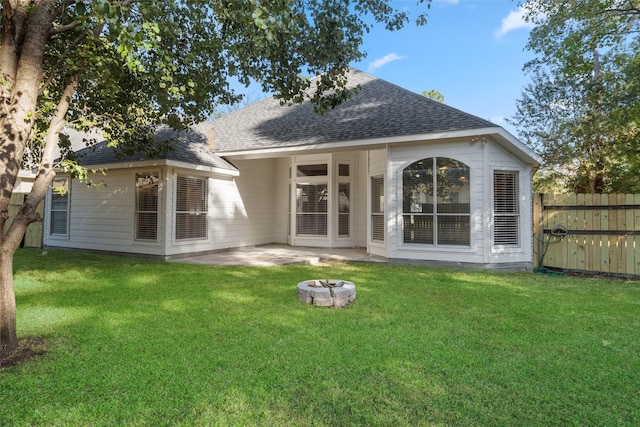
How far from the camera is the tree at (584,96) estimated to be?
10.6 m

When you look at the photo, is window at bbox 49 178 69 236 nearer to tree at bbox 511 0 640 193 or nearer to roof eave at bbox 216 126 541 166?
roof eave at bbox 216 126 541 166

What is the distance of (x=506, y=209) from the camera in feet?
25.2

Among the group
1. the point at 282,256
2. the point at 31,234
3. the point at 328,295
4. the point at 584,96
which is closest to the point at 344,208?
the point at 282,256

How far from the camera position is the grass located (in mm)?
2250

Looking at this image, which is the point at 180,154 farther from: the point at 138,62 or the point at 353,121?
the point at 138,62

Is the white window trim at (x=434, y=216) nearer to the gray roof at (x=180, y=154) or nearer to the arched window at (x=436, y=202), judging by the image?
the arched window at (x=436, y=202)

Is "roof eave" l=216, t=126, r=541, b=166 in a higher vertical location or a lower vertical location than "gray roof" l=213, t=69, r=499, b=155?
lower

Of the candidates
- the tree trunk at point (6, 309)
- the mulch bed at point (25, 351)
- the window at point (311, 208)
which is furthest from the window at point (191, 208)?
the tree trunk at point (6, 309)

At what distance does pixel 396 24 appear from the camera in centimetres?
623

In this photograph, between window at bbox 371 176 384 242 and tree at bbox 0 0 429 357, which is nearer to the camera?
tree at bbox 0 0 429 357

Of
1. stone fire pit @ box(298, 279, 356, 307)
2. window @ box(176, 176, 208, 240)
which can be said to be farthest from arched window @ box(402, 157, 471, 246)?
window @ box(176, 176, 208, 240)

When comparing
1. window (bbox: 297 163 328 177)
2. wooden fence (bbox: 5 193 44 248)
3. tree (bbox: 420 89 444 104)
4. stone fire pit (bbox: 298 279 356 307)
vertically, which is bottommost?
stone fire pit (bbox: 298 279 356 307)

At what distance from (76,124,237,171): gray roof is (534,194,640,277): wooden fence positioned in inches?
325

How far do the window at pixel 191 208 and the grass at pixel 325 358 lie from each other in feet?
11.7
